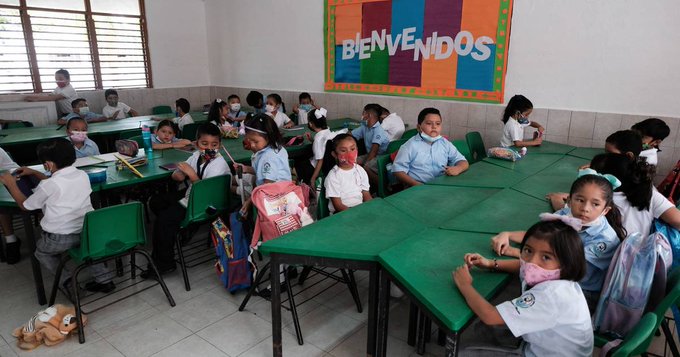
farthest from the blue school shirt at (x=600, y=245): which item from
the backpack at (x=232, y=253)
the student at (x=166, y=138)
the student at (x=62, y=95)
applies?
the student at (x=62, y=95)

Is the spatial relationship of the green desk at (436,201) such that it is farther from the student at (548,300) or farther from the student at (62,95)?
the student at (62,95)

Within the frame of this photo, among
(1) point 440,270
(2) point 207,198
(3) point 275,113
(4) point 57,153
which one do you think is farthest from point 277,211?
(3) point 275,113

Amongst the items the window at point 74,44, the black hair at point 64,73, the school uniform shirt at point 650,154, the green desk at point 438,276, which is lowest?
the green desk at point 438,276

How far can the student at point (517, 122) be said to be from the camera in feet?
14.2

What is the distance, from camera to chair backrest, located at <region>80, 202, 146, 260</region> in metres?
2.54

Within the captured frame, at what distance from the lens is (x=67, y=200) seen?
274 centimetres

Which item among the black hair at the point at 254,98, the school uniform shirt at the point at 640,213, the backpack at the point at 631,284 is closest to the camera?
the backpack at the point at 631,284

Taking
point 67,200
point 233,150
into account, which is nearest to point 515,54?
point 233,150

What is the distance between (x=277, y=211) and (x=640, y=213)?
6.58 ft

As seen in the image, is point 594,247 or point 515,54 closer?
point 594,247

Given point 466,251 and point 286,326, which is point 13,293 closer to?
point 286,326

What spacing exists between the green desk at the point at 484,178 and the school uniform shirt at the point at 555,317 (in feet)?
5.12

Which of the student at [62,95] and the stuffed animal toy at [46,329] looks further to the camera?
the student at [62,95]

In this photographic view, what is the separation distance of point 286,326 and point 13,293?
6.94 ft
